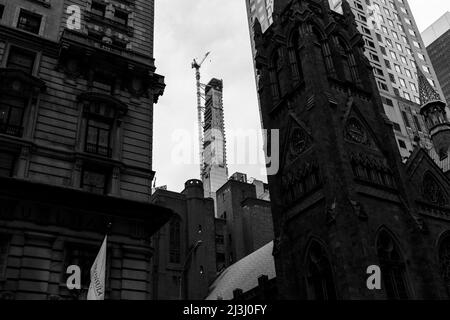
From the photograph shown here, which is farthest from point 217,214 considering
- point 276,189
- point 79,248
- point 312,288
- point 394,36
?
point 79,248

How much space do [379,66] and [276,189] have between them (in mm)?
53612

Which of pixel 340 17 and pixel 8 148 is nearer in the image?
pixel 8 148

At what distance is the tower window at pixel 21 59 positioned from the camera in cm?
2378

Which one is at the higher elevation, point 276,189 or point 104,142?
point 276,189

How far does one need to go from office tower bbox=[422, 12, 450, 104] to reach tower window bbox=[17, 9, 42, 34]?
139656 millimetres

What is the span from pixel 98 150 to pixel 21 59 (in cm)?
632

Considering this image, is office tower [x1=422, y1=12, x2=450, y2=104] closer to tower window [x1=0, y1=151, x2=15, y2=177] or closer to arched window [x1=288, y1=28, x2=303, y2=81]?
arched window [x1=288, y1=28, x2=303, y2=81]

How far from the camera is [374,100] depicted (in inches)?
1695

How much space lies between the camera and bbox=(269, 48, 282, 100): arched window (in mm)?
45781

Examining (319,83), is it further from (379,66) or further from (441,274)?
(379,66)

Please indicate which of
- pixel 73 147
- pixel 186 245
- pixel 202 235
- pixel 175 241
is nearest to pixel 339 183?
Answer: pixel 73 147

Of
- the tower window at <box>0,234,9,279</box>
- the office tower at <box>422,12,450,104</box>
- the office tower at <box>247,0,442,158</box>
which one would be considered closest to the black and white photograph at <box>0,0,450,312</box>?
the tower window at <box>0,234,9,279</box>

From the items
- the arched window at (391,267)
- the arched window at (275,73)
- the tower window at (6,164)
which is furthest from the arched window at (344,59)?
the tower window at (6,164)

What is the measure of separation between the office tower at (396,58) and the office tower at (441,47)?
53.0m
